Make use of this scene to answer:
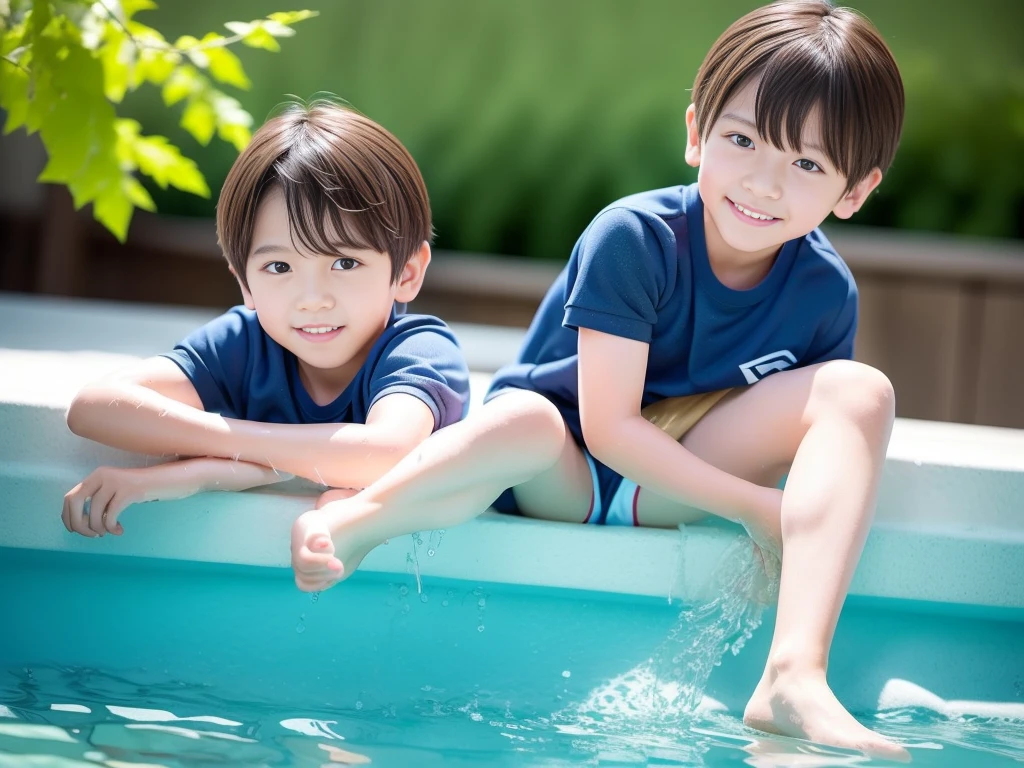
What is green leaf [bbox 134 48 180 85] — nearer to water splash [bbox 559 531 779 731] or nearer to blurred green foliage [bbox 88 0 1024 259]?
water splash [bbox 559 531 779 731]

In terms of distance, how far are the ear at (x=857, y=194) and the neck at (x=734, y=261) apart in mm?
113

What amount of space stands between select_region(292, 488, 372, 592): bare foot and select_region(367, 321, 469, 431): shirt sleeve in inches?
9.1

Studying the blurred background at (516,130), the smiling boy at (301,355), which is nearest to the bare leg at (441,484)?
the smiling boy at (301,355)

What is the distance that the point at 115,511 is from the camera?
1668mm

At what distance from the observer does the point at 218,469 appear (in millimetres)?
1732

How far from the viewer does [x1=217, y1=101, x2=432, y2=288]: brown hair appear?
1.80 meters

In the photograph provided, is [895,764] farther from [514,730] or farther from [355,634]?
[355,634]

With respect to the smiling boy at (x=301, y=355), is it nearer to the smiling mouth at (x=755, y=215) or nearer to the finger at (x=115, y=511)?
the finger at (x=115, y=511)

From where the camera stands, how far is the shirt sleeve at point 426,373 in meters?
1.78

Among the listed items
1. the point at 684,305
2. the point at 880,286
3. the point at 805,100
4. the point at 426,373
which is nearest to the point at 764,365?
the point at 684,305

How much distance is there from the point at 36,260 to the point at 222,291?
0.75m

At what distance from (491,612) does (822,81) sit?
0.88 meters

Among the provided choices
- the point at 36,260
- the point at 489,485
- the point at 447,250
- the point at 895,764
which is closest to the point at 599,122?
the point at 447,250

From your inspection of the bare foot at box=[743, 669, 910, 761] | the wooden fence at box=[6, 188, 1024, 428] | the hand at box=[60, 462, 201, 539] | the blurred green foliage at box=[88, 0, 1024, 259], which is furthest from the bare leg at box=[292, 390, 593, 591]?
the blurred green foliage at box=[88, 0, 1024, 259]
